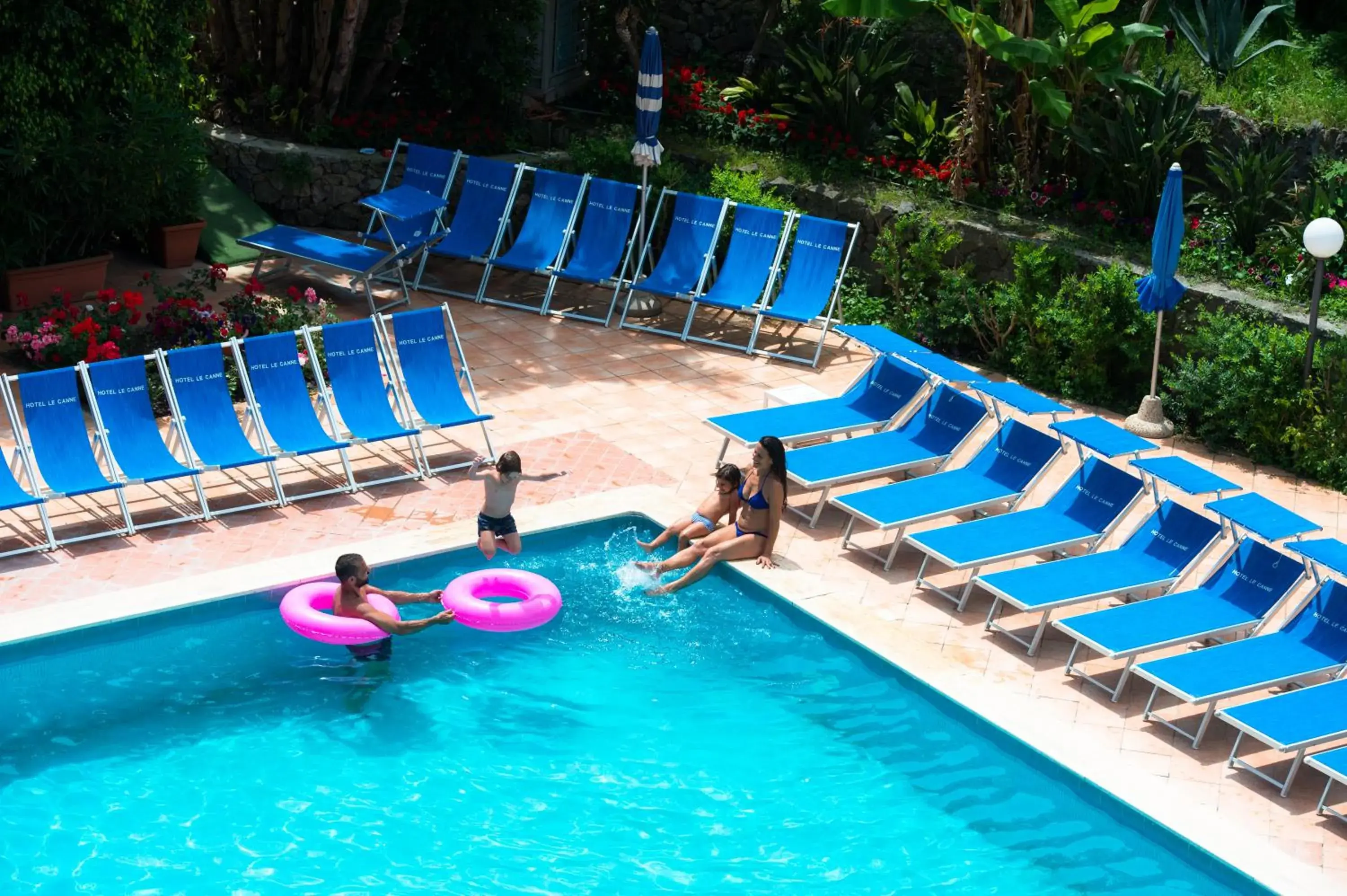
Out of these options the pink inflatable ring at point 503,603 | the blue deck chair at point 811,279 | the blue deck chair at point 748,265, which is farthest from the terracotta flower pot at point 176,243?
the pink inflatable ring at point 503,603

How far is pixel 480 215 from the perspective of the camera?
1680 cm

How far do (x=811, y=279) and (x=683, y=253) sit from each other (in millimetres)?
1349

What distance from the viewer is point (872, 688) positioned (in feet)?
33.2

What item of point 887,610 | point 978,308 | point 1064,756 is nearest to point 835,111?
point 978,308

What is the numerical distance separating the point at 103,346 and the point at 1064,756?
27.0ft

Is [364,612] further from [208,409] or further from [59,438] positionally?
[59,438]

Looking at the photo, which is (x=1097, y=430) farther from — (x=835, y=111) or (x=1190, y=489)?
(x=835, y=111)

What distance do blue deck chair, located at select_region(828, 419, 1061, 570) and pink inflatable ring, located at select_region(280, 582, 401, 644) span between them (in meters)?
3.37

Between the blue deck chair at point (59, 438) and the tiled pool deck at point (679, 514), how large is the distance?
43 centimetres

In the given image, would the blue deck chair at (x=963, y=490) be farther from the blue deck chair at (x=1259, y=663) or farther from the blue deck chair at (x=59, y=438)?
the blue deck chair at (x=59, y=438)

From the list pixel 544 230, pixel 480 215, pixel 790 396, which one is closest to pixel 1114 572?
pixel 790 396

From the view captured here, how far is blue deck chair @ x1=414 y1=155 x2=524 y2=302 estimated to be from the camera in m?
16.5

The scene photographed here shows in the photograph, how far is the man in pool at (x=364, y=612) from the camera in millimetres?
9820

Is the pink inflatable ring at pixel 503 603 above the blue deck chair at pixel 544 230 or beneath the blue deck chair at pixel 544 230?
beneath
